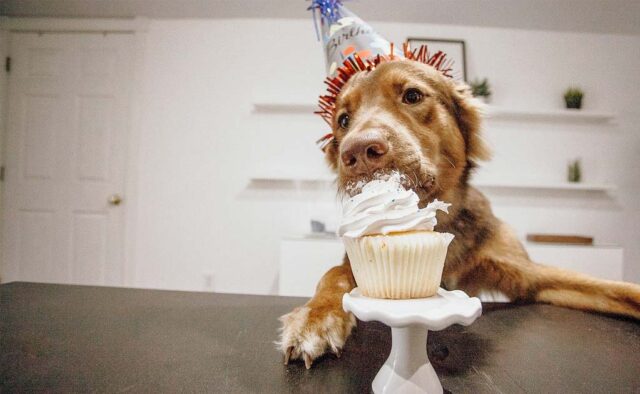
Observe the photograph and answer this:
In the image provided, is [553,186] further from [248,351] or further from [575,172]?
[248,351]

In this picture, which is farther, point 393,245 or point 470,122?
point 470,122

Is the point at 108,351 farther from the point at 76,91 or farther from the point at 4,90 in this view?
the point at 4,90

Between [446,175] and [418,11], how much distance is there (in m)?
2.76

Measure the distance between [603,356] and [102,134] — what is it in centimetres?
401

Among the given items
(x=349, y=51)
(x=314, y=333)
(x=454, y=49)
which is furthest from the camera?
(x=454, y=49)

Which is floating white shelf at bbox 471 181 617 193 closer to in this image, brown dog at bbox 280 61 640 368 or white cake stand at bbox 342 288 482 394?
brown dog at bbox 280 61 640 368

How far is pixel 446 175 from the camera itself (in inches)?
41.6

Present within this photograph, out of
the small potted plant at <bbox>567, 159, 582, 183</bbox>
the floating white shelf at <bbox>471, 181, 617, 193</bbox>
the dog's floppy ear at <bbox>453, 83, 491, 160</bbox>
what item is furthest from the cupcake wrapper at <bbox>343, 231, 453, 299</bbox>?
the small potted plant at <bbox>567, 159, 582, 183</bbox>

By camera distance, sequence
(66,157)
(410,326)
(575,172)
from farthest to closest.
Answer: (66,157)
(575,172)
(410,326)

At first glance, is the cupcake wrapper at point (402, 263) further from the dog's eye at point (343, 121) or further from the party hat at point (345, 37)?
the party hat at point (345, 37)

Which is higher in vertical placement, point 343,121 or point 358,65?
point 358,65

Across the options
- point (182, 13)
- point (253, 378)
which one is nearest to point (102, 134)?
point (182, 13)

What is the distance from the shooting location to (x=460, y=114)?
1146 millimetres

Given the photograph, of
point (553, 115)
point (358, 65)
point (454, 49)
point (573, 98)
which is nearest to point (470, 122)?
point (358, 65)
